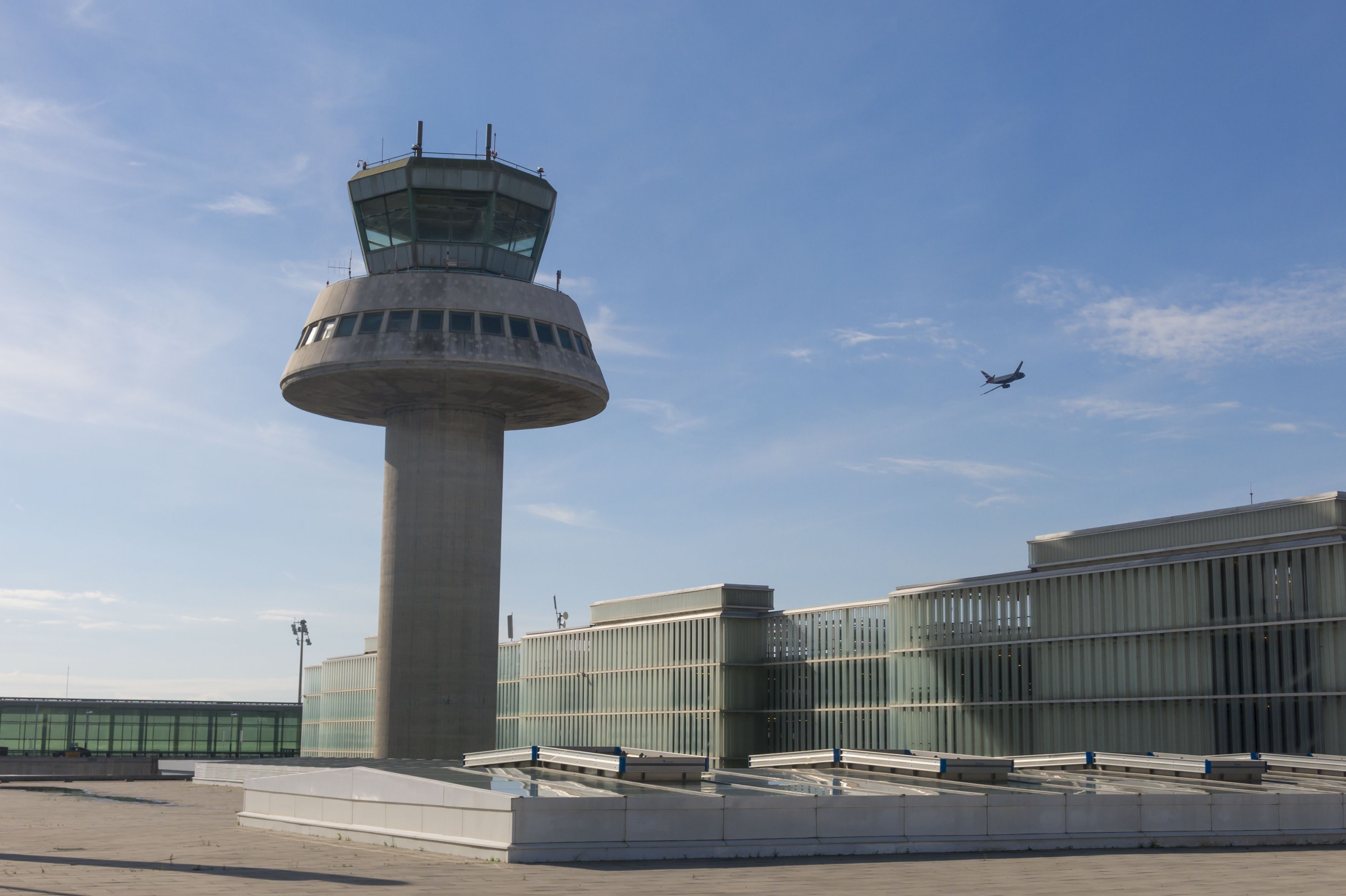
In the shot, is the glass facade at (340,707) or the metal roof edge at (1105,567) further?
the glass facade at (340,707)

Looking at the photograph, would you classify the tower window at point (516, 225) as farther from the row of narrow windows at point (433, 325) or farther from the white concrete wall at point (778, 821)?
the white concrete wall at point (778, 821)

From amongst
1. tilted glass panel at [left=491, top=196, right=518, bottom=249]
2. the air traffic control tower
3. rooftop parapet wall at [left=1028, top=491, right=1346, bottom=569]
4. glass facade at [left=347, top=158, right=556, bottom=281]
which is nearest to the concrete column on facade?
the air traffic control tower

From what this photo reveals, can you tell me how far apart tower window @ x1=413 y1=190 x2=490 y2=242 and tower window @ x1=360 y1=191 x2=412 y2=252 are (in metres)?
0.61

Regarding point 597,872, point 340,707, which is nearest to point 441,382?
point 597,872

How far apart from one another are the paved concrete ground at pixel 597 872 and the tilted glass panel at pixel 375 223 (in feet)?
129

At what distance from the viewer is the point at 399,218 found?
65.4m

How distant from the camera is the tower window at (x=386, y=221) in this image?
65.1 metres

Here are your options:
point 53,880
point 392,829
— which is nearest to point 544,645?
point 392,829

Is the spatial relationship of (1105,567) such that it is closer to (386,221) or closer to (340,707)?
(386,221)

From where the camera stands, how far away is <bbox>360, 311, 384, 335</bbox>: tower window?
62250mm

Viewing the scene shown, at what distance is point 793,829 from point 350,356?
1596 inches

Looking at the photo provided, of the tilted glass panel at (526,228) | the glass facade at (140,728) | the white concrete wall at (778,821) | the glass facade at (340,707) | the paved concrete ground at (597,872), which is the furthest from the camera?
the glass facade at (140,728)

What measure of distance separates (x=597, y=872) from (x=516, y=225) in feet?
153

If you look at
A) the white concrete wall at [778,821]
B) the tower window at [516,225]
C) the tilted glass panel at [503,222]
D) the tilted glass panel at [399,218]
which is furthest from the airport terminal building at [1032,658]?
the tilted glass panel at [399,218]
